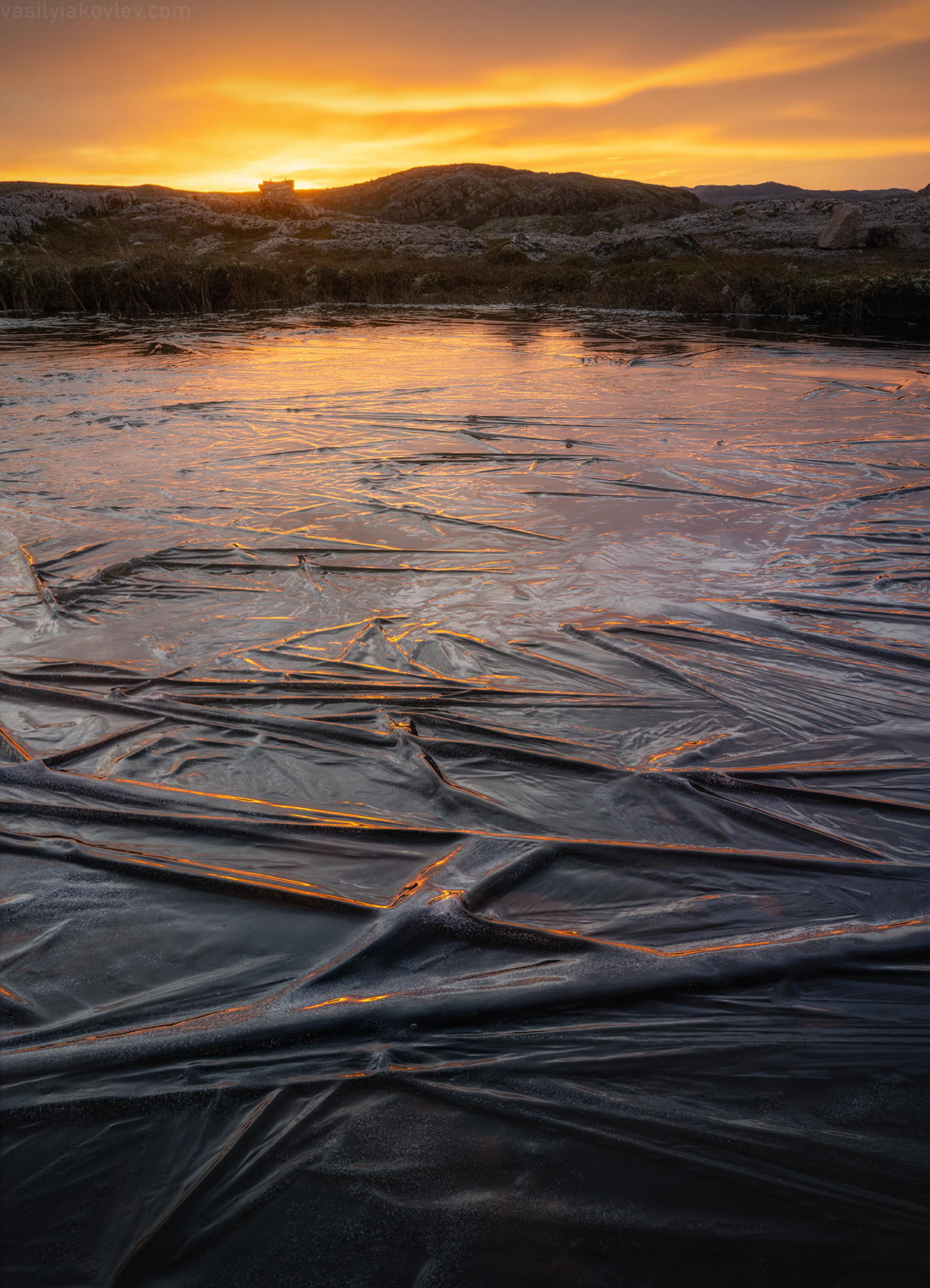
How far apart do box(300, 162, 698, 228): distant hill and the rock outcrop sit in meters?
41.9

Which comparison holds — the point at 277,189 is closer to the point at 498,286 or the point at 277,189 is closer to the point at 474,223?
the point at 474,223

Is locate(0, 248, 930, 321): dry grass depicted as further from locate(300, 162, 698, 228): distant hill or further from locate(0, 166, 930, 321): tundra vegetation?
locate(300, 162, 698, 228): distant hill

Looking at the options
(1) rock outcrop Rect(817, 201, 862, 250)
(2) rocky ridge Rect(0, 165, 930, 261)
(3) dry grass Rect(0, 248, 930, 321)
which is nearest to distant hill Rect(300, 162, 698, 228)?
(2) rocky ridge Rect(0, 165, 930, 261)

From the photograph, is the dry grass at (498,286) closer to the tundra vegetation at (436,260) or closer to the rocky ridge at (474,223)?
the tundra vegetation at (436,260)

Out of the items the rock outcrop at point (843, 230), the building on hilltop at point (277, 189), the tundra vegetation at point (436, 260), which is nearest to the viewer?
the tundra vegetation at point (436, 260)

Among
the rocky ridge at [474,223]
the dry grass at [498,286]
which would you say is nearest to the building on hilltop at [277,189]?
the rocky ridge at [474,223]

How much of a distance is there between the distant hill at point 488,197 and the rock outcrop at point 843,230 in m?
41.9

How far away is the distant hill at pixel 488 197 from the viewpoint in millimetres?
68000

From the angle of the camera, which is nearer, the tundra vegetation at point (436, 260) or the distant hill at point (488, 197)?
the tundra vegetation at point (436, 260)

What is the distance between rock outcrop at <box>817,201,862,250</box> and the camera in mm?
22469

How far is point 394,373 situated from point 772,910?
24.1 feet

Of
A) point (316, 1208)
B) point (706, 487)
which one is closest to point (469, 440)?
point (706, 487)

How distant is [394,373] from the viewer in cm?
770

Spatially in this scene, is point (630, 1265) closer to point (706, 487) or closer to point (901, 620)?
point (901, 620)
